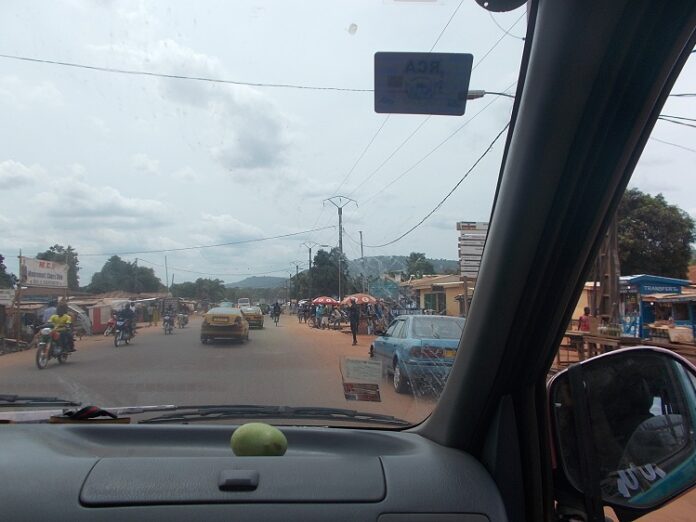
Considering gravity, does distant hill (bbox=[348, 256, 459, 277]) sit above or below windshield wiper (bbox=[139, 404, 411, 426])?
above

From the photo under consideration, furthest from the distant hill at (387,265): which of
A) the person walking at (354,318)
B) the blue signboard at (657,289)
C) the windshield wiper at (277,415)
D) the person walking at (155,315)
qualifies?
the blue signboard at (657,289)

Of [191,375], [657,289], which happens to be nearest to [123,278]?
[191,375]

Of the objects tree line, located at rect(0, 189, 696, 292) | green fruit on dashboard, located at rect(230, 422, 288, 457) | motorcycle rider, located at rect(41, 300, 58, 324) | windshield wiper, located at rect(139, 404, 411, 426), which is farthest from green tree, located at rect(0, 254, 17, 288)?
green fruit on dashboard, located at rect(230, 422, 288, 457)

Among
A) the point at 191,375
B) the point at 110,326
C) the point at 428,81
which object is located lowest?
the point at 191,375

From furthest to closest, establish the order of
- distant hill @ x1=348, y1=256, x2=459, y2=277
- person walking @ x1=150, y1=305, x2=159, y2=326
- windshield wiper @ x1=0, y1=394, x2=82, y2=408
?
person walking @ x1=150, y1=305, x2=159, y2=326 < distant hill @ x1=348, y1=256, x2=459, y2=277 < windshield wiper @ x1=0, y1=394, x2=82, y2=408

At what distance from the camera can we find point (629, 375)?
232 cm

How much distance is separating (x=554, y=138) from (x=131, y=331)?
16.0 ft

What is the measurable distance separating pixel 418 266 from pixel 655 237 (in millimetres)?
3667

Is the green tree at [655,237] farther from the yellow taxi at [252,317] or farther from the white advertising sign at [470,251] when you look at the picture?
the yellow taxi at [252,317]

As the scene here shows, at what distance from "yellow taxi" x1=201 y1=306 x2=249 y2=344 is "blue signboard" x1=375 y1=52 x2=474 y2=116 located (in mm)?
4665

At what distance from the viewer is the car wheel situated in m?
3.74

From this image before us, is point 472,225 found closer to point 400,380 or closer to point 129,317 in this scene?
point 400,380

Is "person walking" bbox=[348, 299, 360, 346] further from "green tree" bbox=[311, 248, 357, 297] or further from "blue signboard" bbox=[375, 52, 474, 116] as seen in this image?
"blue signboard" bbox=[375, 52, 474, 116]

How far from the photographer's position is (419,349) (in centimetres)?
388
